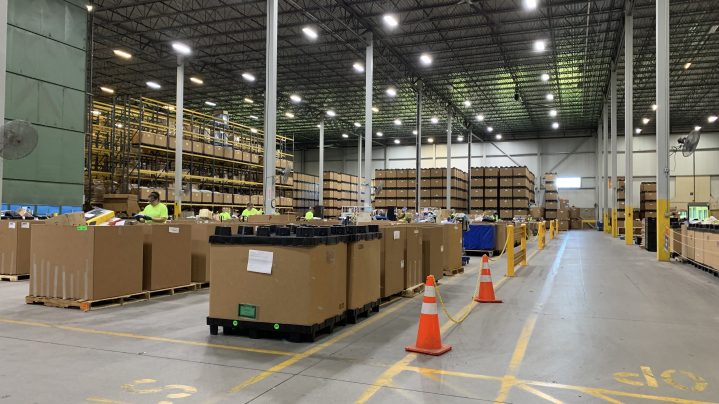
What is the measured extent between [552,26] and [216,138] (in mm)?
16118

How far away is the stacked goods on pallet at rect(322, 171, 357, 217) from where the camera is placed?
3450cm

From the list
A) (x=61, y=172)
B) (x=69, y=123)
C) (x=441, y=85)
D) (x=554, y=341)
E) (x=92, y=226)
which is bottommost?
(x=554, y=341)

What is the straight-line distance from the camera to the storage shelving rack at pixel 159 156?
65.1 feet

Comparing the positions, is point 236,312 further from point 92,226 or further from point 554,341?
point 554,341

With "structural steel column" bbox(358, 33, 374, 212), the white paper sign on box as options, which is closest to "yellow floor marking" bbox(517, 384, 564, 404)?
the white paper sign on box

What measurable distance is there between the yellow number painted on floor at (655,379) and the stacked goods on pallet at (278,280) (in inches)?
112

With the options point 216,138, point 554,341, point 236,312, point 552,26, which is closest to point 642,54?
point 552,26

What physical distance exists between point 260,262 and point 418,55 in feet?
74.7

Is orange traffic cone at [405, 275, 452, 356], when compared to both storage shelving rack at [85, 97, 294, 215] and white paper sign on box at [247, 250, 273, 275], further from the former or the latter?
storage shelving rack at [85, 97, 294, 215]

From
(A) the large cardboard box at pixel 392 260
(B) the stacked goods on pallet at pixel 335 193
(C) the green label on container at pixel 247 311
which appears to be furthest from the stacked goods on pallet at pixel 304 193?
(C) the green label on container at pixel 247 311

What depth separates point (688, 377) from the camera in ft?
13.6

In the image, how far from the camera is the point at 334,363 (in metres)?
4.45

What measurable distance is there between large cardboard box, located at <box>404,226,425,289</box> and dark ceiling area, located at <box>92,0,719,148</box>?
13.3 meters

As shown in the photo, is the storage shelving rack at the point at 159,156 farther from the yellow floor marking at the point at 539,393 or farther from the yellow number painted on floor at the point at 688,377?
the yellow number painted on floor at the point at 688,377
